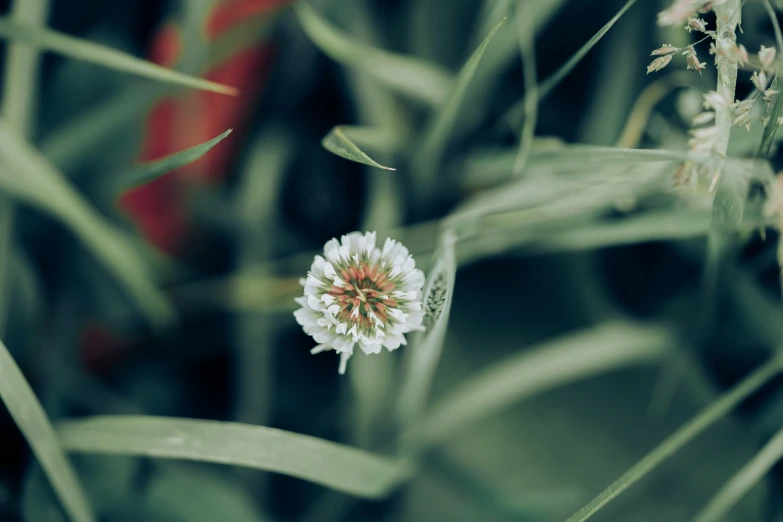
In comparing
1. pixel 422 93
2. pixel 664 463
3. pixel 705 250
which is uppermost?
pixel 422 93

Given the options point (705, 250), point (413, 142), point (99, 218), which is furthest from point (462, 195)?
point (99, 218)

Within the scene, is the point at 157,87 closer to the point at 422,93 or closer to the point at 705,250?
the point at 422,93

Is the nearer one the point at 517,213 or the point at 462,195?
the point at 517,213

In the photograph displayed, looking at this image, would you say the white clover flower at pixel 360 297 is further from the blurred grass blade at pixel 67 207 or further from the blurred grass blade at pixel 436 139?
the blurred grass blade at pixel 67 207

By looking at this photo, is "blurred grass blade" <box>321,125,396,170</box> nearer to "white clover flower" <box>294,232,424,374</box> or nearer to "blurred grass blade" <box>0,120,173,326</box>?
"white clover flower" <box>294,232,424,374</box>

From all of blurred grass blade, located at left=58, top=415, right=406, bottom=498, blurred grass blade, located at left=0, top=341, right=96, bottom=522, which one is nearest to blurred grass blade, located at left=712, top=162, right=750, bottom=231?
blurred grass blade, located at left=58, top=415, right=406, bottom=498

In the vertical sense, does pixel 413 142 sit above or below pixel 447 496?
above
